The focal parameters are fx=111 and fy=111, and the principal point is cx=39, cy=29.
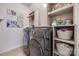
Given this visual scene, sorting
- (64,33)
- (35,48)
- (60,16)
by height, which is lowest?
(35,48)

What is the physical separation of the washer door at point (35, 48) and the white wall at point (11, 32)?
127 mm

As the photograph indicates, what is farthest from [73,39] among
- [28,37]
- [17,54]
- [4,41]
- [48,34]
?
[4,41]

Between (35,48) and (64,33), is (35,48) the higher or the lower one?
the lower one

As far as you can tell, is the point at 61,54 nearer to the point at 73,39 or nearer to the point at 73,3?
the point at 73,39

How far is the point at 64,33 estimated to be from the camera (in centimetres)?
123

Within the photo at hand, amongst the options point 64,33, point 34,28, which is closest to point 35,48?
point 34,28

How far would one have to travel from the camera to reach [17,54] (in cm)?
126

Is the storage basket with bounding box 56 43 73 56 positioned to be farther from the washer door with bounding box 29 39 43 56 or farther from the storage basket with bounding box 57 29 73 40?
the washer door with bounding box 29 39 43 56

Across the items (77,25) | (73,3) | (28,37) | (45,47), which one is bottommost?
(45,47)

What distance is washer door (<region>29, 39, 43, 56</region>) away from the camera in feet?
4.17

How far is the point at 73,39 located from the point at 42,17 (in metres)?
0.42

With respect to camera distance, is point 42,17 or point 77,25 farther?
point 42,17

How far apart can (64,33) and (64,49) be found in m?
0.18

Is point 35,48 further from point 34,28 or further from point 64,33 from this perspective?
point 64,33
